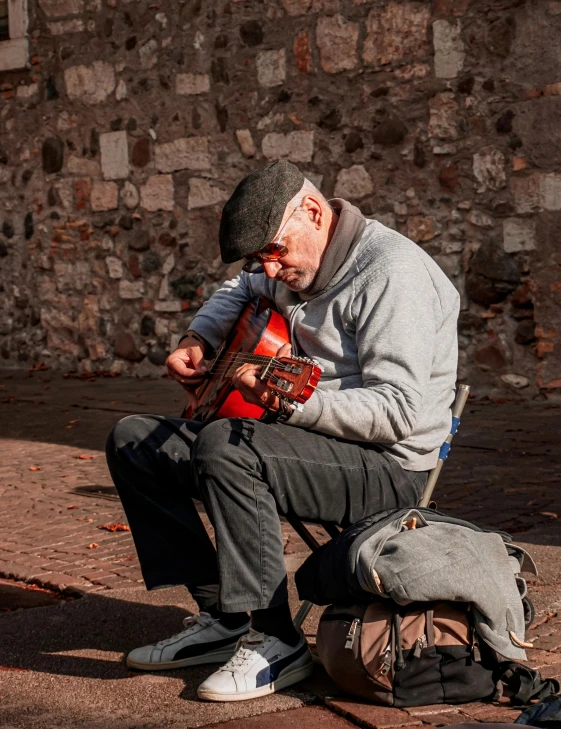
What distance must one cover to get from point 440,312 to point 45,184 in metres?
8.44

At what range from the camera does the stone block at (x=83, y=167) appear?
1066cm

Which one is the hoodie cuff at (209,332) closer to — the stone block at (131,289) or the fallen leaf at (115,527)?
the fallen leaf at (115,527)

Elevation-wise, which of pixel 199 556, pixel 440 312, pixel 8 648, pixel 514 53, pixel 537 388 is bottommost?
pixel 537 388

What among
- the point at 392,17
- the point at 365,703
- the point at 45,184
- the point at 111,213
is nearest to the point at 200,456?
the point at 365,703

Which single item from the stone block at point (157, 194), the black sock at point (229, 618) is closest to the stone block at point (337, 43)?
the stone block at point (157, 194)

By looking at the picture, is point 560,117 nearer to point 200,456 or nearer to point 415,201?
point 415,201

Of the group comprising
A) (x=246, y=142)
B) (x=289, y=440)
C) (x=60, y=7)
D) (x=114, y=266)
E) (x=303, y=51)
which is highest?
(x=60, y=7)

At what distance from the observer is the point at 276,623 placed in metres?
3.09

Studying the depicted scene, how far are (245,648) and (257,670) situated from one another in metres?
0.08

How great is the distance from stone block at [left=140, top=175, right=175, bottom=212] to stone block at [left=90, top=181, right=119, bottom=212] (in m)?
0.32

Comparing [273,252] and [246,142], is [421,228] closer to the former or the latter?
[246,142]

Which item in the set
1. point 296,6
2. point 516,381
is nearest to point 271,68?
point 296,6

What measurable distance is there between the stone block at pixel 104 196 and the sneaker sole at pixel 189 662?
7.65 m

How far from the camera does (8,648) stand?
3539 millimetres
